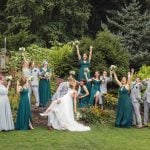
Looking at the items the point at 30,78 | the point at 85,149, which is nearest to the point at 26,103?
the point at 30,78

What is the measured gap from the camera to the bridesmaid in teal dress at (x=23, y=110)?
17.8m

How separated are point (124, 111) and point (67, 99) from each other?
192 centimetres

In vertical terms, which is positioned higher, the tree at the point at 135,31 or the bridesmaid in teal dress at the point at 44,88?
the tree at the point at 135,31

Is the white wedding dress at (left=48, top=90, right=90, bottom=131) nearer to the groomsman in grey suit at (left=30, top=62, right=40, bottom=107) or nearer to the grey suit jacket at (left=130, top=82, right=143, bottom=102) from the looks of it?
the grey suit jacket at (left=130, top=82, right=143, bottom=102)

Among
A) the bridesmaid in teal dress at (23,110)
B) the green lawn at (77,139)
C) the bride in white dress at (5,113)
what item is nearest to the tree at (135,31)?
the green lawn at (77,139)

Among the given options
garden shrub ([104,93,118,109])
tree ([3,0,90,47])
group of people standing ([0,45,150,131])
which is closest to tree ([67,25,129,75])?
group of people standing ([0,45,150,131])

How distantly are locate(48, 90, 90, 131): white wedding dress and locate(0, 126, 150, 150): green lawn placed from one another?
14.3 inches

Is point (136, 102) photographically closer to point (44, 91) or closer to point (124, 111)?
point (124, 111)

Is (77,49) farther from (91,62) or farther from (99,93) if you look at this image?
(99,93)

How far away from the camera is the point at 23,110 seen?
17.9 m

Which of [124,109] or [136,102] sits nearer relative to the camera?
[124,109]

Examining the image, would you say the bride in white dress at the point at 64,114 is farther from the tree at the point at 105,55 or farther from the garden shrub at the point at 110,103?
the tree at the point at 105,55

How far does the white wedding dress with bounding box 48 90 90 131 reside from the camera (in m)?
18.0

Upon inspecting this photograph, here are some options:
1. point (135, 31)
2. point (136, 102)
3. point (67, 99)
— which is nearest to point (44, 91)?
point (67, 99)
